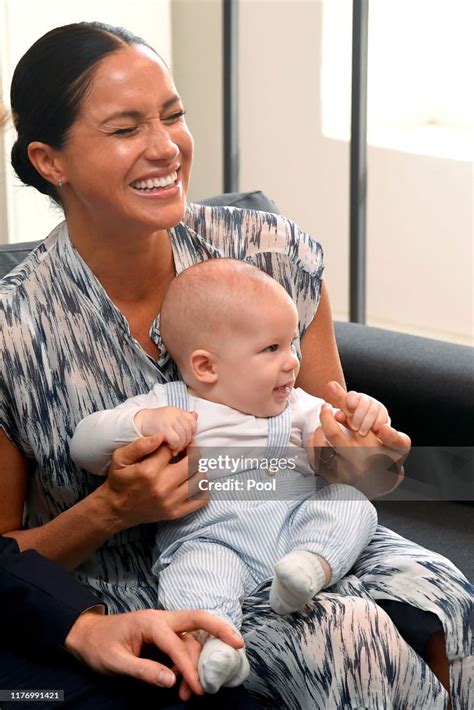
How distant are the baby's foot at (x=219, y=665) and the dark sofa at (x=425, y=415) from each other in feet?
2.77

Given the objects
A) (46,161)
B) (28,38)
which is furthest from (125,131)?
(28,38)

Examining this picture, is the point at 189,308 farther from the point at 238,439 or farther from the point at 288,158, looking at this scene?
the point at 288,158

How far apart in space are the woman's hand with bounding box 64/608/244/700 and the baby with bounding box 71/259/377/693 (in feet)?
0.31

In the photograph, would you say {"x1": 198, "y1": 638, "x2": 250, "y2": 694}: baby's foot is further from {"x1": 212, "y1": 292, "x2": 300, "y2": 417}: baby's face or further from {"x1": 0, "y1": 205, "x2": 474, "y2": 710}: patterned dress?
{"x1": 212, "y1": 292, "x2": 300, "y2": 417}: baby's face

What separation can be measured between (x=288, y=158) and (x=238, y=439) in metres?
3.07

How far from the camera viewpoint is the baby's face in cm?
170

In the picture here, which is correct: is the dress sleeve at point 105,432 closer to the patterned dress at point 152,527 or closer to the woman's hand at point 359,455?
the patterned dress at point 152,527

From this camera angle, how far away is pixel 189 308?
1.73m

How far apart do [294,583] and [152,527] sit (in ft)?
1.39

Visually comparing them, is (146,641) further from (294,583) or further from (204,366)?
(204,366)

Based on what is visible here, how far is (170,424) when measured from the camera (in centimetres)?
166

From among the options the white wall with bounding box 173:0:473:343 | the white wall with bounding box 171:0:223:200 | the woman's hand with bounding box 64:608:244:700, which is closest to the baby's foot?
the woman's hand with bounding box 64:608:244:700

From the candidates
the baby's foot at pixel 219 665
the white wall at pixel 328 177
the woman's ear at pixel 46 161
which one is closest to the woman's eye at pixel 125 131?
the woman's ear at pixel 46 161

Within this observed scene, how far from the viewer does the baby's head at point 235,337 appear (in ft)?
5.57
